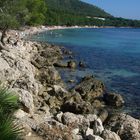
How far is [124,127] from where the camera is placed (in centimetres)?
2222

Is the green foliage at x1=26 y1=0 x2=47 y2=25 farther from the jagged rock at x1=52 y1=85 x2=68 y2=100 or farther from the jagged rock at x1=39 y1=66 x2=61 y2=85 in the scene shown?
the jagged rock at x1=52 y1=85 x2=68 y2=100

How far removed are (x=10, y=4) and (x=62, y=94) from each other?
35.8m

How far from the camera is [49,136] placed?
60.3 feet

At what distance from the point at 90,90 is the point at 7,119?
26.2 meters

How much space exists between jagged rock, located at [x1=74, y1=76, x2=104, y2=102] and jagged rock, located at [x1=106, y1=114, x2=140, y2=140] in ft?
38.5

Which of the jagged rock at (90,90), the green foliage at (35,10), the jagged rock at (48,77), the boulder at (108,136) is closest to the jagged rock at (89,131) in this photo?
the boulder at (108,136)

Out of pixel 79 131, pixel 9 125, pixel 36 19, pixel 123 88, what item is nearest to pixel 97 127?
pixel 79 131

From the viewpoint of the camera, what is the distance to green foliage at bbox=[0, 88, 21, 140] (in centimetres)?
1144

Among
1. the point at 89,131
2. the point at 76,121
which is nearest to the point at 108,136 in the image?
the point at 89,131

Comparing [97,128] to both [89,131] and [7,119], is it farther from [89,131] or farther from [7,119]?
[7,119]

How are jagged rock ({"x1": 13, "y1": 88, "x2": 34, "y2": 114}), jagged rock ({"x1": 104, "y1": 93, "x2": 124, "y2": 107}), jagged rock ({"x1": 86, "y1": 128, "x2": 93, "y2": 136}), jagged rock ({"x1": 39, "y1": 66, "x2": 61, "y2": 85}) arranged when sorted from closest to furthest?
1. jagged rock ({"x1": 86, "y1": 128, "x2": 93, "y2": 136})
2. jagged rock ({"x1": 13, "y1": 88, "x2": 34, "y2": 114})
3. jagged rock ({"x1": 104, "y1": 93, "x2": 124, "y2": 107})
4. jagged rock ({"x1": 39, "y1": 66, "x2": 61, "y2": 85})

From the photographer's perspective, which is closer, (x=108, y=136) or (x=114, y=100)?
(x=108, y=136)

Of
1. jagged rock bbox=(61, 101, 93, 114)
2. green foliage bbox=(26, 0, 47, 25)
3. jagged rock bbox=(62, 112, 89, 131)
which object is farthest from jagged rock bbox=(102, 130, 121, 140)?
green foliage bbox=(26, 0, 47, 25)

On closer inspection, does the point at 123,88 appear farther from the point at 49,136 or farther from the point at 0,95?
the point at 0,95
